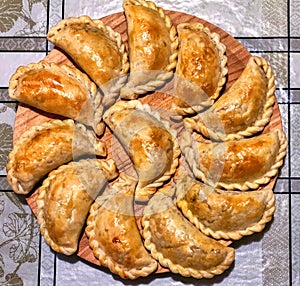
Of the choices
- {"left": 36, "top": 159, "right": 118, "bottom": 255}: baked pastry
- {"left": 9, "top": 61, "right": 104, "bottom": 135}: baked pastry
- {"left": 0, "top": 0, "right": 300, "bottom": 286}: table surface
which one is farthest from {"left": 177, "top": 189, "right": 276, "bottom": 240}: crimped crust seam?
{"left": 9, "top": 61, "right": 104, "bottom": 135}: baked pastry

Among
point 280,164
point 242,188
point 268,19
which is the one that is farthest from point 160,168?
point 268,19

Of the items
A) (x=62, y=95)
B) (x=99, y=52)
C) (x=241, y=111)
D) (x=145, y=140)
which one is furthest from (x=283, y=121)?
(x=62, y=95)

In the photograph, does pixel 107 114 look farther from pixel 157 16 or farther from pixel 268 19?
pixel 268 19

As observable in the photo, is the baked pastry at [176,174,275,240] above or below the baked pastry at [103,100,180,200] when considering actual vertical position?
below

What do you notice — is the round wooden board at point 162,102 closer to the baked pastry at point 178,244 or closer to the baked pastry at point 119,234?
the baked pastry at point 119,234

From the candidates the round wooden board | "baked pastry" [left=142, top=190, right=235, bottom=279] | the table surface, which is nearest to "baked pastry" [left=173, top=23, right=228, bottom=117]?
the round wooden board

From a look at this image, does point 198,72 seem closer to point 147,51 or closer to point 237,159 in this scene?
point 147,51

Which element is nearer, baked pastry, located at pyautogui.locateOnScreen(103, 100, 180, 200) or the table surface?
baked pastry, located at pyautogui.locateOnScreen(103, 100, 180, 200)

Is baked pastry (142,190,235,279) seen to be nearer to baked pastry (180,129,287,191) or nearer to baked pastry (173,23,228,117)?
baked pastry (180,129,287,191)

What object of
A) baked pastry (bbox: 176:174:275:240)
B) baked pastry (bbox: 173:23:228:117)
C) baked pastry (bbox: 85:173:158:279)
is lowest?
baked pastry (bbox: 85:173:158:279)
